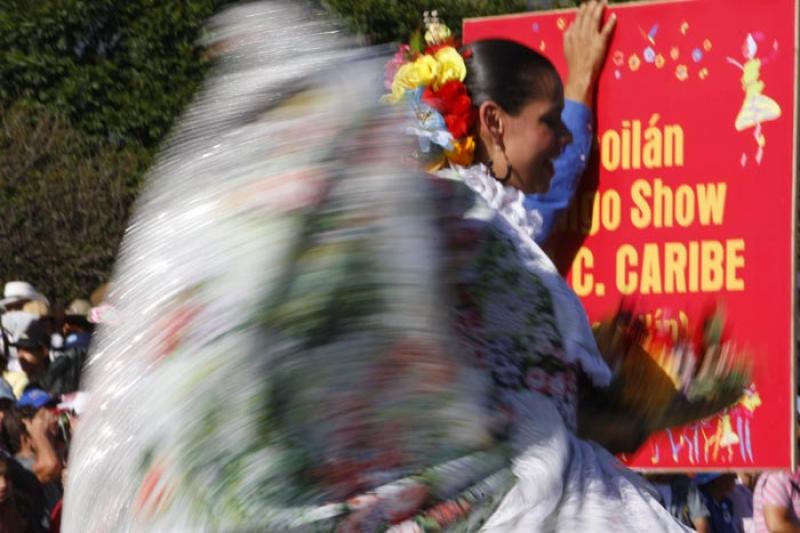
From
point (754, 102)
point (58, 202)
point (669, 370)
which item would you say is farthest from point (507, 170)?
point (58, 202)

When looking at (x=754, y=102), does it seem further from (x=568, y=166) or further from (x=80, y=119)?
(x=80, y=119)

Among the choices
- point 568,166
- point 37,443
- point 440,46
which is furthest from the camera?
point 37,443

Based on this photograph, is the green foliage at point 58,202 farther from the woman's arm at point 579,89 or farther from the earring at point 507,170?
the earring at point 507,170

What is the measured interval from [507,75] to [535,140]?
0.70 ft

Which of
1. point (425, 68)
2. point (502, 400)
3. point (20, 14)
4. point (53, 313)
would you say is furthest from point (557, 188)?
point (20, 14)

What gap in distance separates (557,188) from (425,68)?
1.51 ft

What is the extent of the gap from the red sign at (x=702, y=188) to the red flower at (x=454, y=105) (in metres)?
0.71

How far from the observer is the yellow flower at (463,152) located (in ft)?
9.62

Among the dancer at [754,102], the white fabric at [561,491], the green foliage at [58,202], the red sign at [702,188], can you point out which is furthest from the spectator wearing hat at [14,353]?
the green foliage at [58,202]

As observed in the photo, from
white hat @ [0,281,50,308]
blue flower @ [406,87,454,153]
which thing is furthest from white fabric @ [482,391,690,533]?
white hat @ [0,281,50,308]

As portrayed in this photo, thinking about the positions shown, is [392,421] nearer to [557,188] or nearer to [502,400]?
[502,400]

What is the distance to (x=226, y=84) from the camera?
1.98 metres

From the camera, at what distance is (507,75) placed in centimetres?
330

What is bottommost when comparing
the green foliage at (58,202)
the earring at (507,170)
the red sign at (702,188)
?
the green foliage at (58,202)
